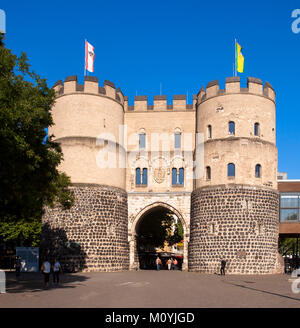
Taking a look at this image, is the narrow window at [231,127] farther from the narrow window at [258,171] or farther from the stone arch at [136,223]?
the stone arch at [136,223]

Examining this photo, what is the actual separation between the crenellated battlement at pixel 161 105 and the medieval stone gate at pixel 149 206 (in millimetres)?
7394

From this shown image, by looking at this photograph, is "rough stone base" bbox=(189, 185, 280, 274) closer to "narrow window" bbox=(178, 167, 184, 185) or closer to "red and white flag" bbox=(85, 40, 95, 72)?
"narrow window" bbox=(178, 167, 184, 185)

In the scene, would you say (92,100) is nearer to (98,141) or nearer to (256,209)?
(98,141)

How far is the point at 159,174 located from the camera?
4091cm

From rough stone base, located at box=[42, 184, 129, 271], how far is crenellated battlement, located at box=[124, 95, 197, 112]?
840cm

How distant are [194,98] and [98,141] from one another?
32.0 ft

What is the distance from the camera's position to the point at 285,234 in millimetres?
40281

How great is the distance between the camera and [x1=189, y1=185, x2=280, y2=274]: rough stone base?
35000 millimetres

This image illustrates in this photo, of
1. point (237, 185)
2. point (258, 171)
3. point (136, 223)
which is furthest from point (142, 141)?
point (258, 171)

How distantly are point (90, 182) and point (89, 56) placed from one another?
34.6 feet

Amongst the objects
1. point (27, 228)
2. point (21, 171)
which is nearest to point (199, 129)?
point (27, 228)

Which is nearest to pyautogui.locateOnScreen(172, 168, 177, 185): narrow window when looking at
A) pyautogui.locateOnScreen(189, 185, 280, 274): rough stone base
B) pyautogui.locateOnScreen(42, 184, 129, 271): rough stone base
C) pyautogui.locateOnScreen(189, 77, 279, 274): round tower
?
pyautogui.locateOnScreen(189, 77, 279, 274): round tower

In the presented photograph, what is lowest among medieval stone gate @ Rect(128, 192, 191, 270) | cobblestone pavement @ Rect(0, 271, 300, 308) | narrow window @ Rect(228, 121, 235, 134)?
cobblestone pavement @ Rect(0, 271, 300, 308)

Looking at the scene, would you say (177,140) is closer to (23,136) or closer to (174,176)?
(174,176)
